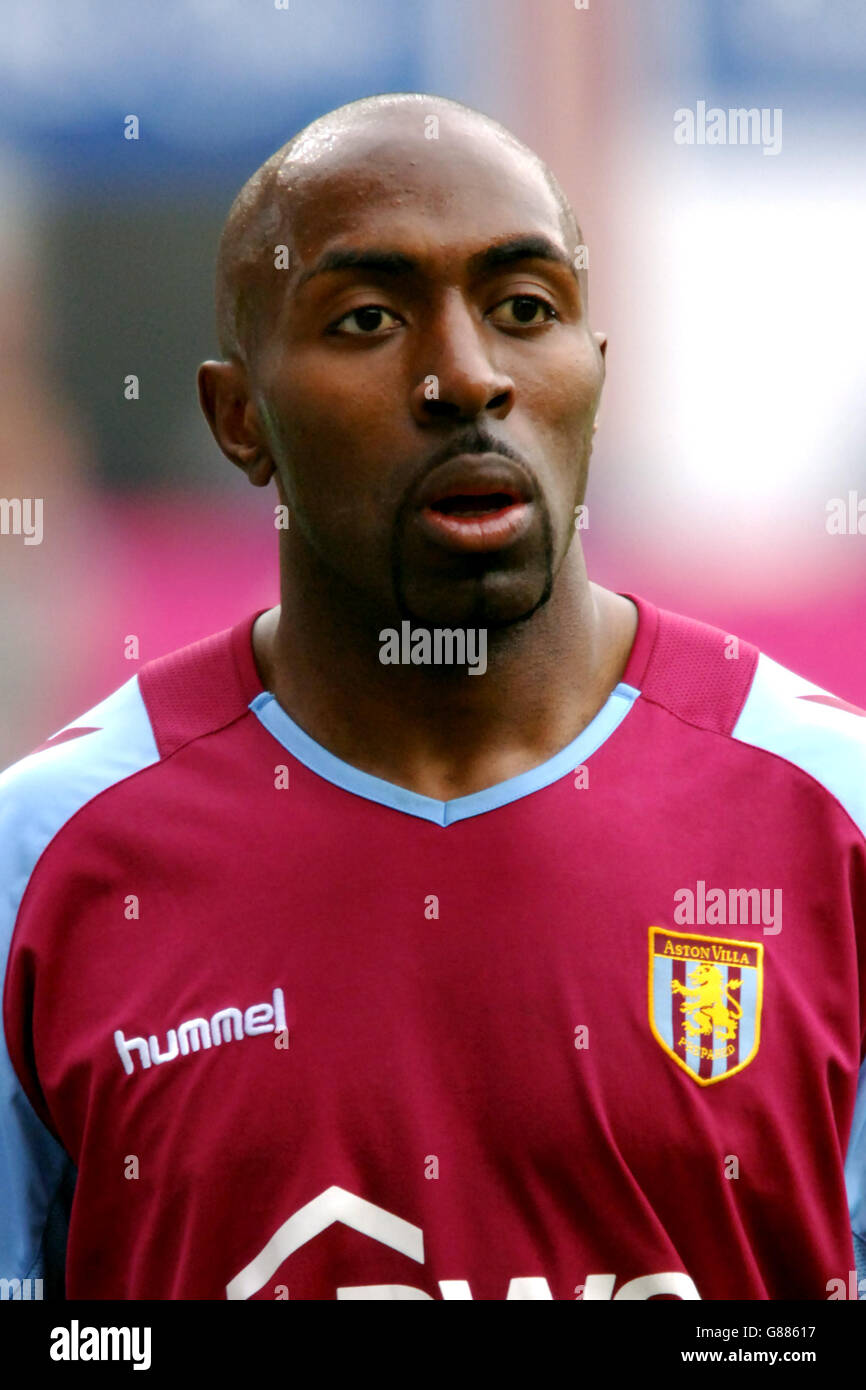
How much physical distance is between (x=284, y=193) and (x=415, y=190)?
0.19 metres

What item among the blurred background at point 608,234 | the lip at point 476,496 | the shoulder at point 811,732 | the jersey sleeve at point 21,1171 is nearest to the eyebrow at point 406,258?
the lip at point 476,496

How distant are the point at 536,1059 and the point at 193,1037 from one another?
1.30ft

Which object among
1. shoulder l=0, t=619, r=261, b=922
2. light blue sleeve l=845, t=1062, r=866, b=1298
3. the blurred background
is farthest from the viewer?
the blurred background

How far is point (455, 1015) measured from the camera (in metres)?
1.94

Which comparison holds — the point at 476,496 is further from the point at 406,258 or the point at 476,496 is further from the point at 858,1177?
the point at 858,1177

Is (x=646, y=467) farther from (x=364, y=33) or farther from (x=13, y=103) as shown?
(x=13, y=103)

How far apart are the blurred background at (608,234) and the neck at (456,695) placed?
12.0 ft

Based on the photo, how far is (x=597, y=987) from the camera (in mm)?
1939

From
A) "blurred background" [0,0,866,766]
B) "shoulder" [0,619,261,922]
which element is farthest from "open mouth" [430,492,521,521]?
"blurred background" [0,0,866,766]

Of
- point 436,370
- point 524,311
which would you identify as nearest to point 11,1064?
point 436,370

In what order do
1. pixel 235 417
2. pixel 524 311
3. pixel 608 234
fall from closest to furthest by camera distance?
pixel 524 311 < pixel 235 417 < pixel 608 234

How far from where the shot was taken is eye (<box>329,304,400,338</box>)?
1942 millimetres

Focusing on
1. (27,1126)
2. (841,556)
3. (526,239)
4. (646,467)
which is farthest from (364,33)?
(27,1126)

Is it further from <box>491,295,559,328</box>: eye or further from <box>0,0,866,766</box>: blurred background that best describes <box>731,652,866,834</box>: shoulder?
<box>0,0,866,766</box>: blurred background
